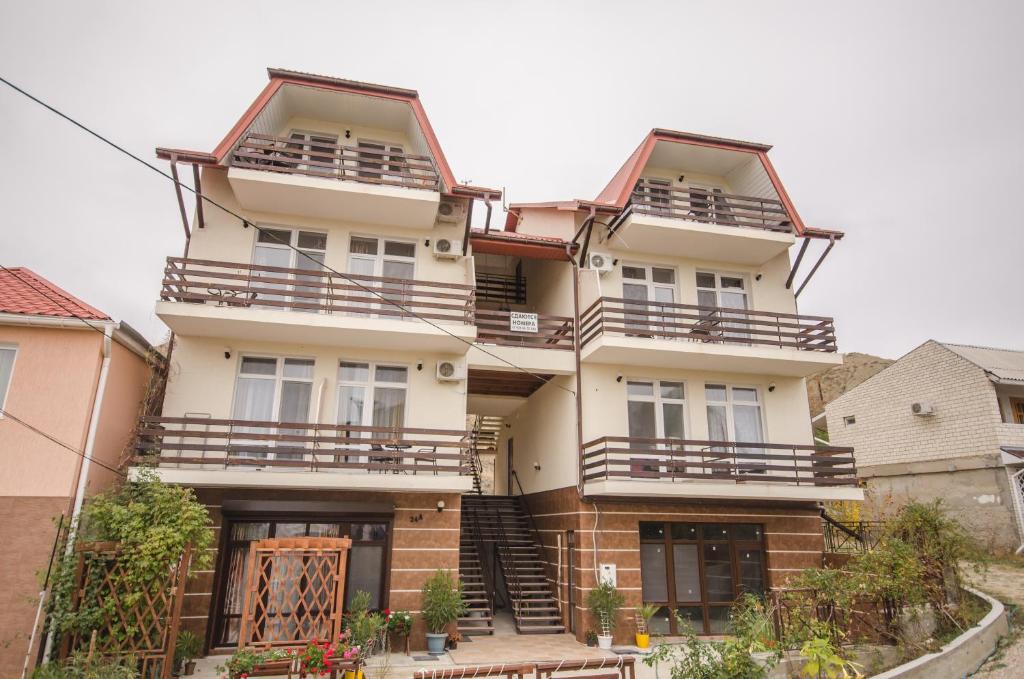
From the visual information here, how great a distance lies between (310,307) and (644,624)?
A: 9358 mm

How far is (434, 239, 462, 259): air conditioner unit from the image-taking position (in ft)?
46.2

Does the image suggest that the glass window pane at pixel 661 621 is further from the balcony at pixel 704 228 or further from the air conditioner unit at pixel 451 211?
the air conditioner unit at pixel 451 211

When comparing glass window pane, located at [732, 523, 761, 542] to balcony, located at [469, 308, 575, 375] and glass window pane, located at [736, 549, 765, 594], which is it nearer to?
glass window pane, located at [736, 549, 765, 594]

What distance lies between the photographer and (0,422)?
10.1m

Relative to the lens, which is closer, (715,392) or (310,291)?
(310,291)

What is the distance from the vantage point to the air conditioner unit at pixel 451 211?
14.2 meters

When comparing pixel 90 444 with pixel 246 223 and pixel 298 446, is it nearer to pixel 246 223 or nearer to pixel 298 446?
pixel 298 446

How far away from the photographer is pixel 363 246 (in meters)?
14.1

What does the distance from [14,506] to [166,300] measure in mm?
4234

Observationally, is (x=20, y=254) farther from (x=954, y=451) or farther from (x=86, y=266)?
(x=954, y=451)

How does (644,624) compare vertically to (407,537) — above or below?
below

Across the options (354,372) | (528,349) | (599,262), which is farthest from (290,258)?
(599,262)

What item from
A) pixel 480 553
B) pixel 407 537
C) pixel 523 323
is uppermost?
pixel 523 323

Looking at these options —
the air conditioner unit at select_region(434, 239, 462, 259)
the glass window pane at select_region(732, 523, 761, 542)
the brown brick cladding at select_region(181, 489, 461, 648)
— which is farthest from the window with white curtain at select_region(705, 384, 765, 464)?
the air conditioner unit at select_region(434, 239, 462, 259)
